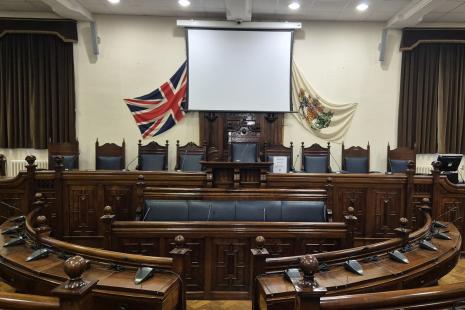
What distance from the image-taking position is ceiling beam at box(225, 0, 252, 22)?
5.13 m

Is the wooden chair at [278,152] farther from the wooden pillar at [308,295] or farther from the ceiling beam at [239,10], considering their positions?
the wooden pillar at [308,295]

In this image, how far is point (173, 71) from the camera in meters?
6.27

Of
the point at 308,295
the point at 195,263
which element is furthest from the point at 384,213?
the point at 308,295

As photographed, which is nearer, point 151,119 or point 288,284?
→ point 288,284

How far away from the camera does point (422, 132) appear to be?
6.30 meters

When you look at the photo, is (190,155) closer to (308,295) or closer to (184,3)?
(184,3)

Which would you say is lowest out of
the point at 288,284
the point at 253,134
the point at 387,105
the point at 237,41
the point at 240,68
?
the point at 288,284

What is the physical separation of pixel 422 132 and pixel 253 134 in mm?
3140

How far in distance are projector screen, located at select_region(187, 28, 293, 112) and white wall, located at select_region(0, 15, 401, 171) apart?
1.05 ft

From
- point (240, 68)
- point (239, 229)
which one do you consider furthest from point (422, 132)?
point (239, 229)

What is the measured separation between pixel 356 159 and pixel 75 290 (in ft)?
17.6

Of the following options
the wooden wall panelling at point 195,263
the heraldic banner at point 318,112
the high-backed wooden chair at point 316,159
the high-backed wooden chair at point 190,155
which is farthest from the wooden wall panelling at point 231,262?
the heraldic banner at point 318,112

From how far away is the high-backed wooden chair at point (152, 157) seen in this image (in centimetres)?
566

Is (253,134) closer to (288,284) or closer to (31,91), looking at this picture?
(31,91)
